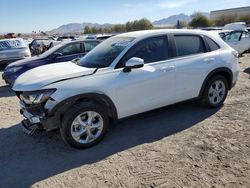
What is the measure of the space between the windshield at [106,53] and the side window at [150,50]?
173 mm

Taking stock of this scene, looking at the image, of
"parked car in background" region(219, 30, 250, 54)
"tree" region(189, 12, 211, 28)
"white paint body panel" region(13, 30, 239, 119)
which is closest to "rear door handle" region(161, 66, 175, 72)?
"white paint body panel" region(13, 30, 239, 119)

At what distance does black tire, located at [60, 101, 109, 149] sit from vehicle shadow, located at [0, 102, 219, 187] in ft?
0.35

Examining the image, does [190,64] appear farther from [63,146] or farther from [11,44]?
[11,44]

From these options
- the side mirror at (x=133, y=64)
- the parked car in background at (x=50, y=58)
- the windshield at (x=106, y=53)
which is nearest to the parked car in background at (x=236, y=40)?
the parked car in background at (x=50, y=58)

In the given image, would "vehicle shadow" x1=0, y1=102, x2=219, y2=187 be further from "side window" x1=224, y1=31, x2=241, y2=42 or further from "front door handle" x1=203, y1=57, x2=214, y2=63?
"side window" x1=224, y1=31, x2=241, y2=42

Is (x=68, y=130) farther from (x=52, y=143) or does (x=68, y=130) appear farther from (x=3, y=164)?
(x=3, y=164)

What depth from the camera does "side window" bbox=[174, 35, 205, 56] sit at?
5.04 meters

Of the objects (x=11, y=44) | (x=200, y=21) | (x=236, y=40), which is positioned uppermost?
(x=200, y=21)

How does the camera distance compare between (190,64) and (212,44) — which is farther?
(212,44)

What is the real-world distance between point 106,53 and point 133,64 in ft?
2.54

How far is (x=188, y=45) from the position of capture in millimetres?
5180

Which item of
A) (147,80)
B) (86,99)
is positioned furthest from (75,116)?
(147,80)

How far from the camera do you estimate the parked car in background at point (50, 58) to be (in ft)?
27.0

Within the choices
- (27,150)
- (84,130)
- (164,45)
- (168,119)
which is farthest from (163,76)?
(27,150)
